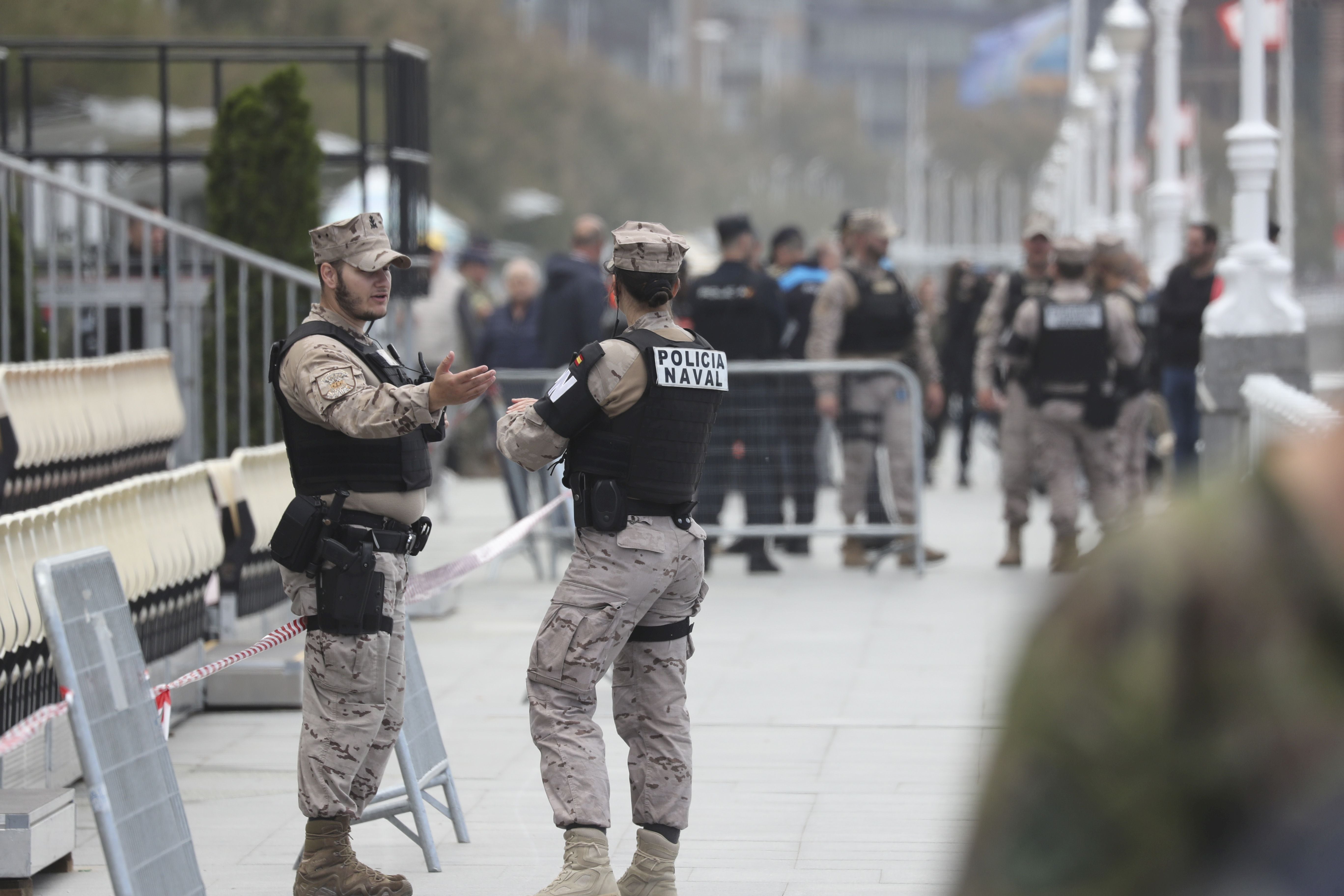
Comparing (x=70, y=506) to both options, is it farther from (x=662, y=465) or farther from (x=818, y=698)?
(x=818, y=698)

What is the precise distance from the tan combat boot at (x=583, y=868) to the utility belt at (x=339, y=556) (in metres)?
0.74

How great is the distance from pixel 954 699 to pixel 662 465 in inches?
138

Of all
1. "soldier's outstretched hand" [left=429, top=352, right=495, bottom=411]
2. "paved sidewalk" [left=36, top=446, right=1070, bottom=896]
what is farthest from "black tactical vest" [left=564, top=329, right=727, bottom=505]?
"paved sidewalk" [left=36, top=446, right=1070, bottom=896]

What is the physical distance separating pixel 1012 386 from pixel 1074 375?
0.63m

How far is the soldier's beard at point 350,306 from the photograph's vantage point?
16.1 ft

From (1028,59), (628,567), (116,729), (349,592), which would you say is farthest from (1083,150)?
(116,729)

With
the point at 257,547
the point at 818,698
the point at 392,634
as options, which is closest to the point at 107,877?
the point at 392,634

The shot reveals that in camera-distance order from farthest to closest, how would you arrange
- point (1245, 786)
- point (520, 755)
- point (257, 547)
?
point (257, 547) < point (520, 755) < point (1245, 786)

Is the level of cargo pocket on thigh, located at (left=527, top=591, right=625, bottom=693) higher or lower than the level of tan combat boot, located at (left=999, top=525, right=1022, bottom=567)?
higher

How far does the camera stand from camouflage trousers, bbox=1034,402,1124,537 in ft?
35.9

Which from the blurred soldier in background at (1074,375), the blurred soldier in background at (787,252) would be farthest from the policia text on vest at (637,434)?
the blurred soldier in background at (787,252)

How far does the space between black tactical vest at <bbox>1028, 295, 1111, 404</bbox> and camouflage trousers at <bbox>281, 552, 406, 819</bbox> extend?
679 centimetres

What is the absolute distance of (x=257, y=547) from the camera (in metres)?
7.85

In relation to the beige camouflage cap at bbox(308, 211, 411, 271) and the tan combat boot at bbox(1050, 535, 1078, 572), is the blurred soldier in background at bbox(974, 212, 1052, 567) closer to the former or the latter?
the tan combat boot at bbox(1050, 535, 1078, 572)
